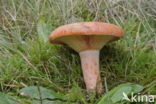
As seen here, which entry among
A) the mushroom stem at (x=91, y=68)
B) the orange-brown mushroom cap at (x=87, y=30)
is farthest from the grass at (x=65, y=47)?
the orange-brown mushroom cap at (x=87, y=30)

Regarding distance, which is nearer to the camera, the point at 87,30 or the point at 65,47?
the point at 87,30

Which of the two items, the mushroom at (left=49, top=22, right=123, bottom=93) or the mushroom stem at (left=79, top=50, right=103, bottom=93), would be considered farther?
the mushroom stem at (left=79, top=50, right=103, bottom=93)

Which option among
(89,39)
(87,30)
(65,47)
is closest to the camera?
(87,30)

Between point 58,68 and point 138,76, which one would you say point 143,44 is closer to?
point 138,76

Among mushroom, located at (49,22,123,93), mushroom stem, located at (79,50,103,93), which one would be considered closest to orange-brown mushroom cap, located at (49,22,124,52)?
mushroom, located at (49,22,123,93)

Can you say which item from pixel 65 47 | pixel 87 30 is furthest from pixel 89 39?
pixel 65 47

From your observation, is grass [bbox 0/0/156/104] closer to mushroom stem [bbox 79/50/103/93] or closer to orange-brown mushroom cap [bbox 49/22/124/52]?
mushroom stem [bbox 79/50/103/93]

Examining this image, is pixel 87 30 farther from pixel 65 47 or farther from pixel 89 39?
pixel 65 47

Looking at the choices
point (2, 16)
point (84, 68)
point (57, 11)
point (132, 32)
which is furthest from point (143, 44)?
point (2, 16)
